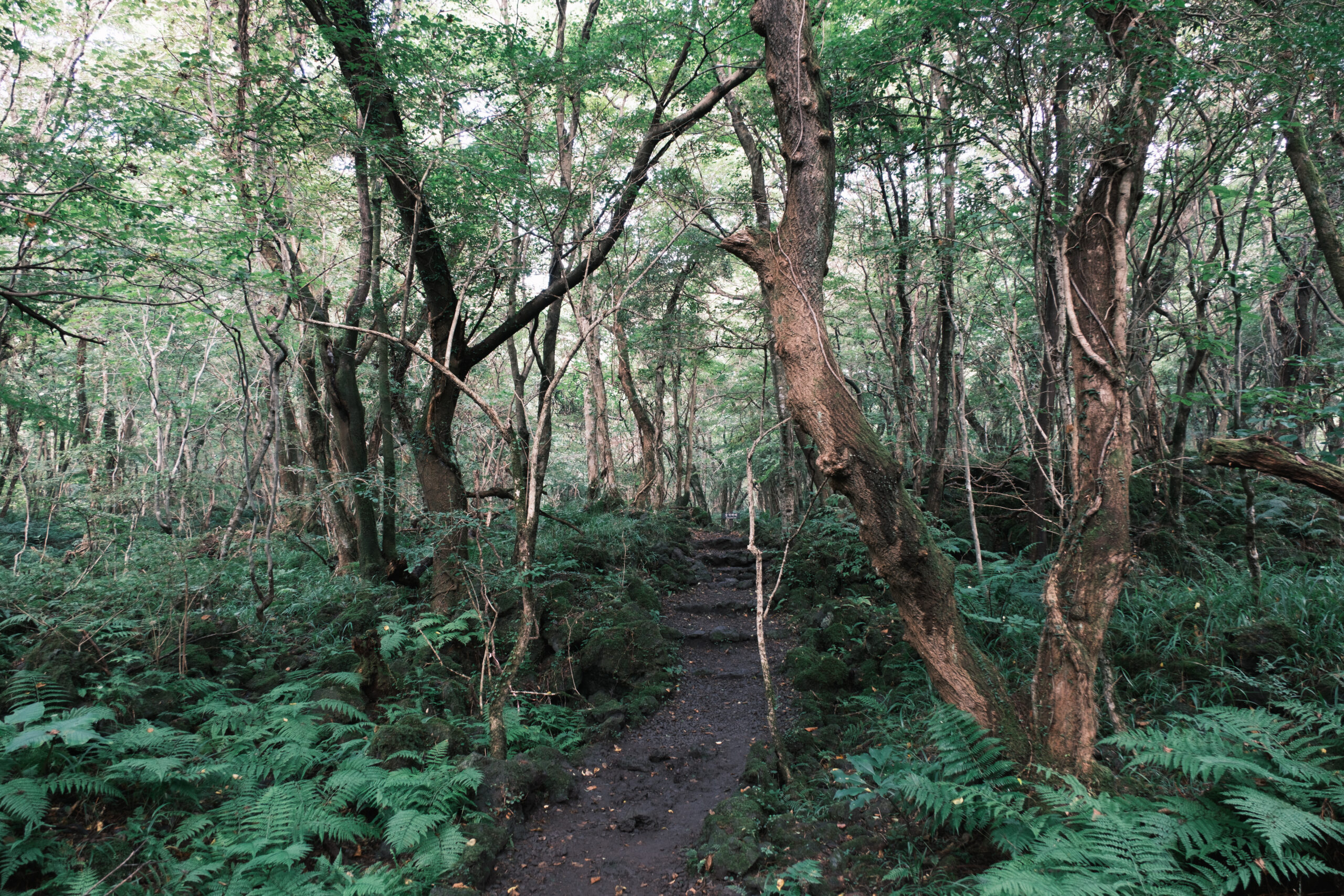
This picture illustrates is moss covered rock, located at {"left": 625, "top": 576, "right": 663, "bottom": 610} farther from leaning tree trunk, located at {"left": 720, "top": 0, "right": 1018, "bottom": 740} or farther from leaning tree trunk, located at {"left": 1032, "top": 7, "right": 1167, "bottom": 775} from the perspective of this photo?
leaning tree trunk, located at {"left": 1032, "top": 7, "right": 1167, "bottom": 775}

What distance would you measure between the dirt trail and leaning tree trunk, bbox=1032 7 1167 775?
2.28 meters

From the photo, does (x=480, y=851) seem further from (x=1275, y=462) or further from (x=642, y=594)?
(x=1275, y=462)

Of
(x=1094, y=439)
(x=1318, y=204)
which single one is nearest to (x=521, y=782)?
(x=1094, y=439)

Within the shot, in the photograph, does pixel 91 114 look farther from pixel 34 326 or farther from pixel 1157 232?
pixel 1157 232

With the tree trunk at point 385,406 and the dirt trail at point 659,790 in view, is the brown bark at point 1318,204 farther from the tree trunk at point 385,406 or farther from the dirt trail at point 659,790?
the tree trunk at point 385,406

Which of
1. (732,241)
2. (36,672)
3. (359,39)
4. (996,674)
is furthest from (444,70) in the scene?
(996,674)

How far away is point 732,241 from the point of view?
439cm

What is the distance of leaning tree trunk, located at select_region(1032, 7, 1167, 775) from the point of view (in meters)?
3.40

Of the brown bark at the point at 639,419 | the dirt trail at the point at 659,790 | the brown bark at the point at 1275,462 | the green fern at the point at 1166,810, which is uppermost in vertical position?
the brown bark at the point at 639,419

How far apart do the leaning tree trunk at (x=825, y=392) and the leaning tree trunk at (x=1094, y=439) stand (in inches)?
13.9

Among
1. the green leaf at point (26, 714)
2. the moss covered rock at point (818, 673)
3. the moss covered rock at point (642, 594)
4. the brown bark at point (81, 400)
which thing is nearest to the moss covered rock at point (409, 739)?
the green leaf at point (26, 714)

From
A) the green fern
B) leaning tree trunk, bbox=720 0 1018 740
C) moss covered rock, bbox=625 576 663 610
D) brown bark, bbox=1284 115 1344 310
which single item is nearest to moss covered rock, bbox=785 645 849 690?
leaning tree trunk, bbox=720 0 1018 740

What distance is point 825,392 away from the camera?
391cm

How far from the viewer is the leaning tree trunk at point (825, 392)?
3.73 metres
